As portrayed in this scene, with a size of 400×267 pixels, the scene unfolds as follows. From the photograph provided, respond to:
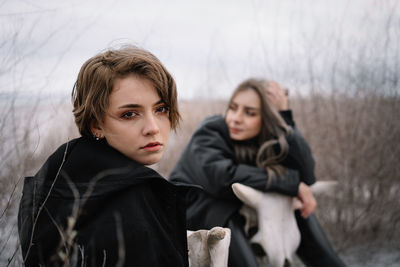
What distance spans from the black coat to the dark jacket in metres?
0.93

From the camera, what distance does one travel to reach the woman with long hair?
260 cm

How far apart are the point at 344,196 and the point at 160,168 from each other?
7.17 ft

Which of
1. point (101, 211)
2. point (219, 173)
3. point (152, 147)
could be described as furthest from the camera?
point (219, 173)

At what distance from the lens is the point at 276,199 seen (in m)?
2.67

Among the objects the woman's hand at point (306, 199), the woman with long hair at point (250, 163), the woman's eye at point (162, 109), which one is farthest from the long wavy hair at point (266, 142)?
the woman's eye at point (162, 109)

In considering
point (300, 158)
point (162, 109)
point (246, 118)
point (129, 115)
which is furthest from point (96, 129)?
point (300, 158)

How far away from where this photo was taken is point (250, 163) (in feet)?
9.47

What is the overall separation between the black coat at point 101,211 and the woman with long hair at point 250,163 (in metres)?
1.04

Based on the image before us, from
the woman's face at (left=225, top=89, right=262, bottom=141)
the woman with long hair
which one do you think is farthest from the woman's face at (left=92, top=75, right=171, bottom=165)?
the woman's face at (left=225, top=89, right=262, bottom=141)

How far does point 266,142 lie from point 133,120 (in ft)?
4.79

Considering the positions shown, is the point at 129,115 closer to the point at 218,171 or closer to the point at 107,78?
the point at 107,78

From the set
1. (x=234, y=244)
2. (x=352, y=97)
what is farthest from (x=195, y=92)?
(x=234, y=244)

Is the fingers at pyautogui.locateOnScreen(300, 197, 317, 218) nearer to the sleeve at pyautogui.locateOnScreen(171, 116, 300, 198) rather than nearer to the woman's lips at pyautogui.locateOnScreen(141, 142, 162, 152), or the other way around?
the sleeve at pyautogui.locateOnScreen(171, 116, 300, 198)

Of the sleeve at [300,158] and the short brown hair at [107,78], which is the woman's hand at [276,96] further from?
the short brown hair at [107,78]
